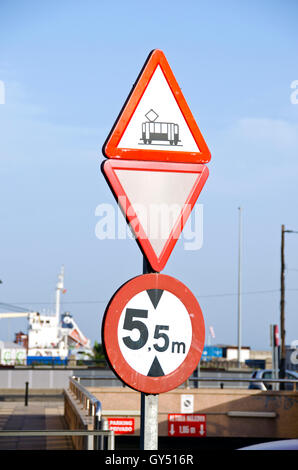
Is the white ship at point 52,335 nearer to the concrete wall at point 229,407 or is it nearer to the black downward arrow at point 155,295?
the concrete wall at point 229,407

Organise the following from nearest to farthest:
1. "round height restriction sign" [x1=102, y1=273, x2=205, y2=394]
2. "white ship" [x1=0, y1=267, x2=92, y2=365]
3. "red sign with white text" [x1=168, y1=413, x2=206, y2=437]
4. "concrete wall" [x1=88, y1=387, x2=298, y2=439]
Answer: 1. "round height restriction sign" [x1=102, y1=273, x2=205, y2=394]
2. "red sign with white text" [x1=168, y1=413, x2=206, y2=437]
3. "concrete wall" [x1=88, y1=387, x2=298, y2=439]
4. "white ship" [x1=0, y1=267, x2=92, y2=365]

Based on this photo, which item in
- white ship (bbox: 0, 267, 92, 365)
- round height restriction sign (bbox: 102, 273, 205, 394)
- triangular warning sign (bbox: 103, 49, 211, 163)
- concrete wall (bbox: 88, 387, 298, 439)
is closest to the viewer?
round height restriction sign (bbox: 102, 273, 205, 394)

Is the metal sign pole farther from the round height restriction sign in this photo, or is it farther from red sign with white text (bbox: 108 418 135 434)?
red sign with white text (bbox: 108 418 135 434)

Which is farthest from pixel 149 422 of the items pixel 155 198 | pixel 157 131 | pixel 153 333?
A: pixel 157 131

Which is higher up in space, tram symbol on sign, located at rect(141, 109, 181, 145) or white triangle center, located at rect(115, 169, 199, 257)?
tram symbol on sign, located at rect(141, 109, 181, 145)

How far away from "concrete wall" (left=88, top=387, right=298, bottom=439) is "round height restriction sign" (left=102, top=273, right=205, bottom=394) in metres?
15.8

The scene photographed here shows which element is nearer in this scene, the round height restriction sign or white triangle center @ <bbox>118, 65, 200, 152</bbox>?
the round height restriction sign

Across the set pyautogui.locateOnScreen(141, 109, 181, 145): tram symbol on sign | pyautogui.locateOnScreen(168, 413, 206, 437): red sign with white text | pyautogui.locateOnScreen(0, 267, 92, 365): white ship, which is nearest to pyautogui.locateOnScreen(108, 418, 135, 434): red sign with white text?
pyautogui.locateOnScreen(168, 413, 206, 437): red sign with white text

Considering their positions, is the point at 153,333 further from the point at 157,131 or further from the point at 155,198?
the point at 157,131

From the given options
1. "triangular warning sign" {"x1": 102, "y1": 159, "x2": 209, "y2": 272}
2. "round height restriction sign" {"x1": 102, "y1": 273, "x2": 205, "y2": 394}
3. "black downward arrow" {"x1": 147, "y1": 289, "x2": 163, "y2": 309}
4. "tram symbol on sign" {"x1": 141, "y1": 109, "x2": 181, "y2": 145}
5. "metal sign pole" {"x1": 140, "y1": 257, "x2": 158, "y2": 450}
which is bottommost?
"metal sign pole" {"x1": 140, "y1": 257, "x2": 158, "y2": 450}

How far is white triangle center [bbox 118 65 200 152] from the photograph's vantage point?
3.42m

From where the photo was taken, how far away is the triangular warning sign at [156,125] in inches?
134

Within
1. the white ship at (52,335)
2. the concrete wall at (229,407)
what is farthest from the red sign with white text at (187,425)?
the white ship at (52,335)

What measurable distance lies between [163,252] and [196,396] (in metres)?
16.3
